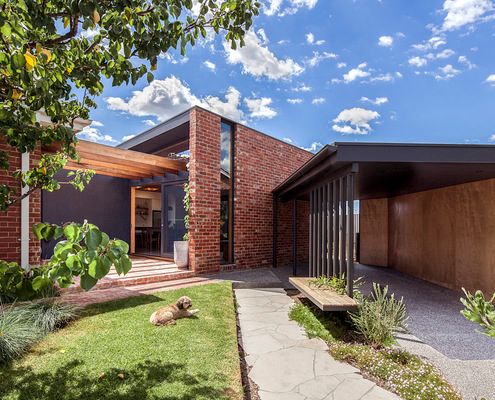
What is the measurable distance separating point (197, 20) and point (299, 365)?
3.38m

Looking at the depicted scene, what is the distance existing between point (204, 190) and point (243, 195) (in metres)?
1.56

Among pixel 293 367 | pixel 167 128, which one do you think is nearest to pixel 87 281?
pixel 293 367

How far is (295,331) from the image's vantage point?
168 inches

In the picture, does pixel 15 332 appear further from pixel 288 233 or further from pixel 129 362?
pixel 288 233

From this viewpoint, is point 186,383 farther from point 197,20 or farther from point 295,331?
point 197,20

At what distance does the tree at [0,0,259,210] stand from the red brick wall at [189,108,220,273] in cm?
533

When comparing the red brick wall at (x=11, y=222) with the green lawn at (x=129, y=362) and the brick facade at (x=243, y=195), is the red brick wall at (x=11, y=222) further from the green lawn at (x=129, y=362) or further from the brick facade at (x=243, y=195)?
the brick facade at (x=243, y=195)

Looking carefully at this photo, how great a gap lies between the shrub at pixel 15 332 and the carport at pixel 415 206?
3.97m

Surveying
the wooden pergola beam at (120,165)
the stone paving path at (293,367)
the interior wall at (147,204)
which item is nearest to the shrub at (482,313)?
the stone paving path at (293,367)

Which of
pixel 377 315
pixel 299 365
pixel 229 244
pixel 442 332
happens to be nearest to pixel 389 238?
pixel 229 244

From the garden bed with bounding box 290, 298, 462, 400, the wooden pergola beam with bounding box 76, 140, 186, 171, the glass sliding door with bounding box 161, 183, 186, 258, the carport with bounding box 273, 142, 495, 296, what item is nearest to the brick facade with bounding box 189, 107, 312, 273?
the carport with bounding box 273, 142, 495, 296

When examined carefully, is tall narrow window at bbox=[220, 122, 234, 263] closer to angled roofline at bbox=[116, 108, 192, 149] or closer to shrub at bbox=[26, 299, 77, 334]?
angled roofline at bbox=[116, 108, 192, 149]

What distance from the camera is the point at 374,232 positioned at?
10.7 metres

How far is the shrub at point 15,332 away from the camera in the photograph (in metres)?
2.97
